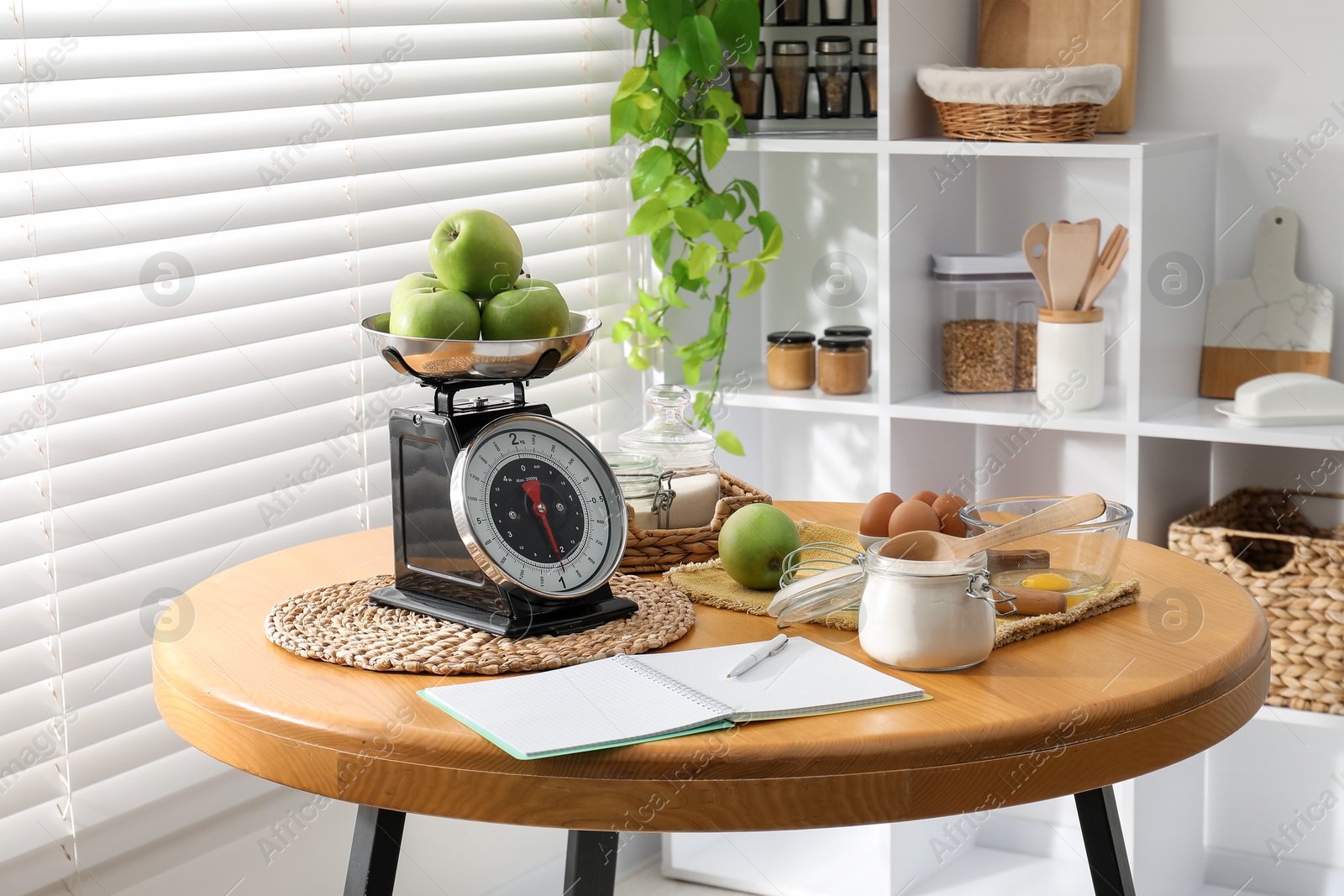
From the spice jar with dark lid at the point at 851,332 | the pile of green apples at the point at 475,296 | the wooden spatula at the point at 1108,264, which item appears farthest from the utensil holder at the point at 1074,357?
the pile of green apples at the point at 475,296

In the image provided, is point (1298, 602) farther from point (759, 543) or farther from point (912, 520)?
point (759, 543)

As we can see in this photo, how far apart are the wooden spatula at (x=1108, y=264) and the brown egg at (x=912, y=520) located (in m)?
0.97

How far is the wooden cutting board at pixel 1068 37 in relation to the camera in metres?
2.32

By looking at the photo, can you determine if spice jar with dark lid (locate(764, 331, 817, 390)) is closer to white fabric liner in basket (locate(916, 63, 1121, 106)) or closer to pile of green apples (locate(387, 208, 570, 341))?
white fabric liner in basket (locate(916, 63, 1121, 106))

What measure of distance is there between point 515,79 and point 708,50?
355mm

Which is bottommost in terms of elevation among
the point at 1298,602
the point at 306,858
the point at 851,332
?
the point at 306,858

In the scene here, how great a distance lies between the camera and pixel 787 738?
105 centimetres

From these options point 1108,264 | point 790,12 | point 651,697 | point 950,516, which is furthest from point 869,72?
point 651,697

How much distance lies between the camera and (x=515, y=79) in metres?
2.39

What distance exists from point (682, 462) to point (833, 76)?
117cm

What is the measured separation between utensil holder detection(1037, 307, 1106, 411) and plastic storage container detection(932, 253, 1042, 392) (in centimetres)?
12

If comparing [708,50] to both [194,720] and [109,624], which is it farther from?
[194,720]

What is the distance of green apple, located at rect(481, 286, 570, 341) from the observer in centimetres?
126

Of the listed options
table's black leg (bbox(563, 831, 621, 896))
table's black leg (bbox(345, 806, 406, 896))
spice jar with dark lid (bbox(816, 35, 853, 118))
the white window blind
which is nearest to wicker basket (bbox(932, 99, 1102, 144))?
spice jar with dark lid (bbox(816, 35, 853, 118))
